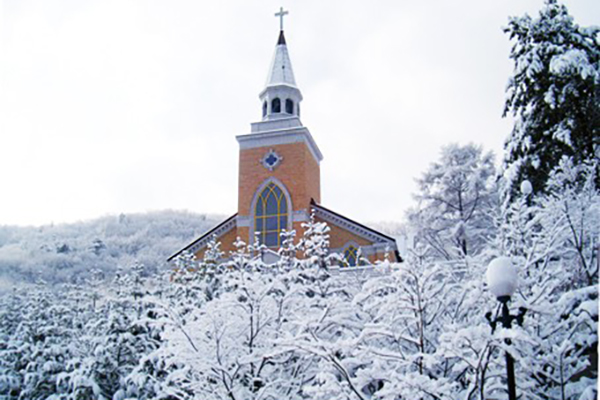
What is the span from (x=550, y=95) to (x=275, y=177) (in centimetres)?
1455

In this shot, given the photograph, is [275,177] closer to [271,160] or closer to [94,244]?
[271,160]

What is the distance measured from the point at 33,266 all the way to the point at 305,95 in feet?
65.0

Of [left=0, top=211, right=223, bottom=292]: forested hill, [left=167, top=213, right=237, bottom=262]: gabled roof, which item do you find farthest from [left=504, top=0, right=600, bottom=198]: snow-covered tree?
[left=0, top=211, right=223, bottom=292]: forested hill

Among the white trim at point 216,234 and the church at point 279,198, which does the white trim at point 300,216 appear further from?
the white trim at point 216,234

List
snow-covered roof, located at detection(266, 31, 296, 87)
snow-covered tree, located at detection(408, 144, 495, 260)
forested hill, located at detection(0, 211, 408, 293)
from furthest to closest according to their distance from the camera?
forested hill, located at detection(0, 211, 408, 293) → snow-covered roof, located at detection(266, 31, 296, 87) → snow-covered tree, located at detection(408, 144, 495, 260)

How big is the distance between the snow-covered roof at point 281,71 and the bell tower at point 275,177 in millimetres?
1143

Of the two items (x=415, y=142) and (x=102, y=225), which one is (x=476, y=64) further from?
(x=102, y=225)

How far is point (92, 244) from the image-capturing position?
1779 inches

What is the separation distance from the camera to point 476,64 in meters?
6.96

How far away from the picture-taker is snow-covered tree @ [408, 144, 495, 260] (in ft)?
81.4

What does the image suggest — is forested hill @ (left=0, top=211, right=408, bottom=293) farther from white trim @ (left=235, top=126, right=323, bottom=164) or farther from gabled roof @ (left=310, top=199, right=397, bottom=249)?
gabled roof @ (left=310, top=199, right=397, bottom=249)

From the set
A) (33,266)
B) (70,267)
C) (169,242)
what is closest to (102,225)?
(169,242)

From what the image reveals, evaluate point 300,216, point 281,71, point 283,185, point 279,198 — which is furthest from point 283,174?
point 281,71

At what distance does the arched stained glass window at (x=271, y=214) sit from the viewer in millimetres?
22922
